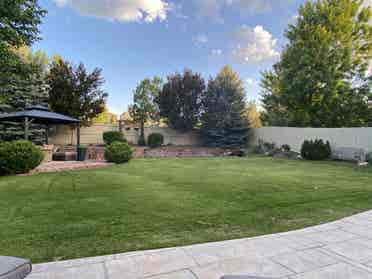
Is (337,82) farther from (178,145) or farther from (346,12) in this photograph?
(178,145)

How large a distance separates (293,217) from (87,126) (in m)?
14.0

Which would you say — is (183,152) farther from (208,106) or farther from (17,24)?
(17,24)

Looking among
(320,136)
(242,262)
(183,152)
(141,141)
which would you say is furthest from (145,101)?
(242,262)

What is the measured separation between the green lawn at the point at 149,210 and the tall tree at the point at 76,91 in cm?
830

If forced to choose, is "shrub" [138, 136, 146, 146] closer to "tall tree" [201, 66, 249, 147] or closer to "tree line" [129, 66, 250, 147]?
"tree line" [129, 66, 250, 147]

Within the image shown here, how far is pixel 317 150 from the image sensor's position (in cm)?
1081

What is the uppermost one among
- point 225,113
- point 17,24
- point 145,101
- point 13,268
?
point 145,101

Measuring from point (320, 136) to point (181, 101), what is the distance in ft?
29.7

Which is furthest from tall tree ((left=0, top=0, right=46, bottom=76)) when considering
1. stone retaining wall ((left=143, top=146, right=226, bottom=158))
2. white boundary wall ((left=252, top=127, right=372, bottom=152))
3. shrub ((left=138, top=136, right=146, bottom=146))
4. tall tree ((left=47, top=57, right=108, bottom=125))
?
white boundary wall ((left=252, top=127, right=372, bottom=152))

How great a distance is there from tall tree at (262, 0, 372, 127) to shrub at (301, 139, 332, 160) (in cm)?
417

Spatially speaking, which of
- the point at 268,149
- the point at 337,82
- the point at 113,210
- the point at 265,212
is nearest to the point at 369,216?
the point at 265,212

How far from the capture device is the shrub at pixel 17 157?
6141 millimetres

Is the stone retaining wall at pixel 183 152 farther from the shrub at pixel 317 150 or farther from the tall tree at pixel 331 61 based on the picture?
the tall tree at pixel 331 61

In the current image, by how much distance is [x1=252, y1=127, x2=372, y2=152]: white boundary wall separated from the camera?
392 inches
